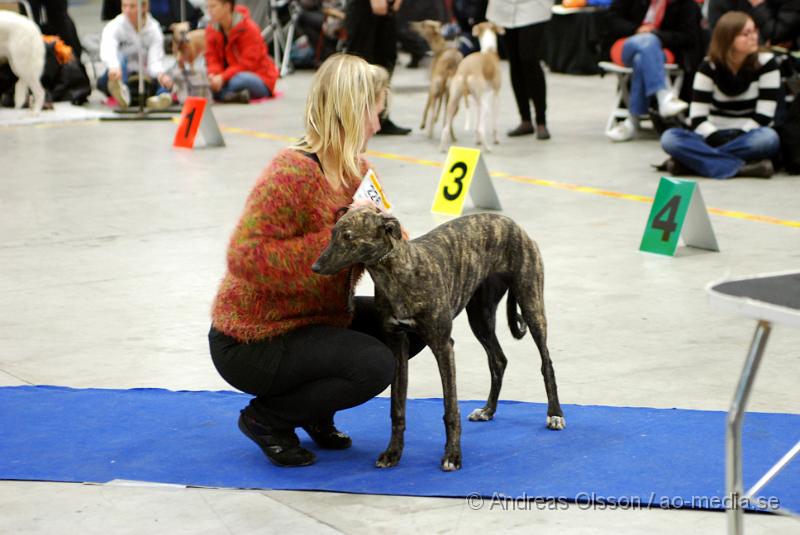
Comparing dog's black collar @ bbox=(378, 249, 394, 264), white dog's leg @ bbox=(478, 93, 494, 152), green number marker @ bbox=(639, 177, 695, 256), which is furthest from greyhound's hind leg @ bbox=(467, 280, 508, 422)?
white dog's leg @ bbox=(478, 93, 494, 152)

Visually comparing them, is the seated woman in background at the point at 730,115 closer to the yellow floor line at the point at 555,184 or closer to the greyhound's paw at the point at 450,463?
the yellow floor line at the point at 555,184

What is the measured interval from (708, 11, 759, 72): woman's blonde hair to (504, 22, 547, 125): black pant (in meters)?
2.01

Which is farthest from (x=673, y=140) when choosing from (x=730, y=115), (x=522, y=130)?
(x=522, y=130)

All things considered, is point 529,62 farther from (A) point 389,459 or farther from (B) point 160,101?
(A) point 389,459

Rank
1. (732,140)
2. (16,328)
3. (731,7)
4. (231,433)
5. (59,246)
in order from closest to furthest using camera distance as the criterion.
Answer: (231,433), (16,328), (59,246), (732,140), (731,7)

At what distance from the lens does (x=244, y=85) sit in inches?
486

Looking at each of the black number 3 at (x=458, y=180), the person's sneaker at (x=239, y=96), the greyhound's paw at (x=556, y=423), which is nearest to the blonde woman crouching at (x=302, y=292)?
the greyhound's paw at (x=556, y=423)

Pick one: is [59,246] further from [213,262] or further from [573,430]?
[573,430]

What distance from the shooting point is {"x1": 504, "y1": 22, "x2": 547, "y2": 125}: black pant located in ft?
30.9

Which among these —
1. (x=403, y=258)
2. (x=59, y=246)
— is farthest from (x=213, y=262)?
(x=403, y=258)

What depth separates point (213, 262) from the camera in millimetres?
5914

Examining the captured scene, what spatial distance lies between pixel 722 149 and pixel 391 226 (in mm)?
5398

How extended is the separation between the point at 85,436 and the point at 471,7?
39.5 feet

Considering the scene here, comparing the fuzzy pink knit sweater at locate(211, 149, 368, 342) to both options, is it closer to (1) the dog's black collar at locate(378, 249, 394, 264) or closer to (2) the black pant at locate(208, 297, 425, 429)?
(2) the black pant at locate(208, 297, 425, 429)
